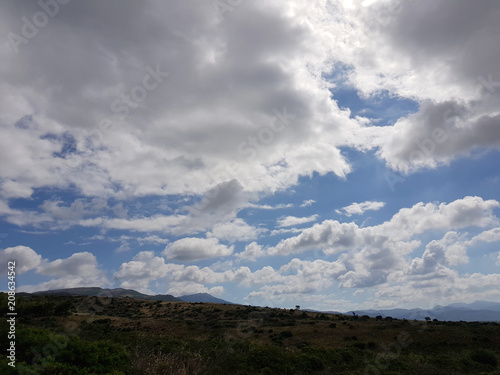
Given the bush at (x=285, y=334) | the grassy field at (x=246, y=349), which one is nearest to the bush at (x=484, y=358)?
the grassy field at (x=246, y=349)

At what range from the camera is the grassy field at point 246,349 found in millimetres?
12414

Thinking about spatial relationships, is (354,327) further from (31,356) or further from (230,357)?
(31,356)

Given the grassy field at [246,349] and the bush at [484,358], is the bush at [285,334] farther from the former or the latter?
the bush at [484,358]

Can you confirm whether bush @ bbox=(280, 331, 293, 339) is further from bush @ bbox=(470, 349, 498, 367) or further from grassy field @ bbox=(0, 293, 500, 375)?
bush @ bbox=(470, 349, 498, 367)

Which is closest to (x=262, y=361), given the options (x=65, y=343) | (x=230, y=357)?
(x=230, y=357)

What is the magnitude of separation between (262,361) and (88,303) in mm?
67319

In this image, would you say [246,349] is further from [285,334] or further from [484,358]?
[285,334]

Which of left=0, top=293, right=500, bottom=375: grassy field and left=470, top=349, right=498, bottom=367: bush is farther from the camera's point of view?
left=470, top=349, right=498, bottom=367: bush

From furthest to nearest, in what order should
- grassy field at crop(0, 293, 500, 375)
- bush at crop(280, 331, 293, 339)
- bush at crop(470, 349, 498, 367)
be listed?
bush at crop(280, 331, 293, 339), bush at crop(470, 349, 498, 367), grassy field at crop(0, 293, 500, 375)

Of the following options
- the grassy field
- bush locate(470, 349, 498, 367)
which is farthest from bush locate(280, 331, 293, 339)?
bush locate(470, 349, 498, 367)

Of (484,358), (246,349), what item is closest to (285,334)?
(484,358)

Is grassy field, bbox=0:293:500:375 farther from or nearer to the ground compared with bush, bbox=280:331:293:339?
farther from the ground

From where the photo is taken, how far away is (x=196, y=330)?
43.3 metres

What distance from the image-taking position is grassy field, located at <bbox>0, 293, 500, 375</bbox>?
12.4 meters
